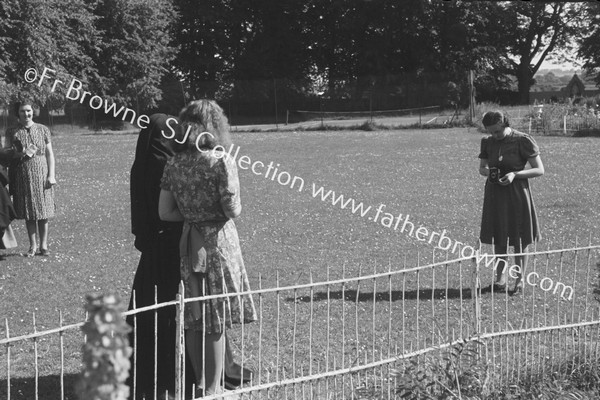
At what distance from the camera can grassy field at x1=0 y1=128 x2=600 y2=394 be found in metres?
8.66

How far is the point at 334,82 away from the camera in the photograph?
50906mm

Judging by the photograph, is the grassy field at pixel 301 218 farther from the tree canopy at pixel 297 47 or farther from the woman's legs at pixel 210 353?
the tree canopy at pixel 297 47

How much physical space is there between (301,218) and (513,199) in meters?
5.33

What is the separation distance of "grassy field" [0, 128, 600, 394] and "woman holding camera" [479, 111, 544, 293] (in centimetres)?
107

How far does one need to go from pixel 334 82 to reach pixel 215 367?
1830 inches

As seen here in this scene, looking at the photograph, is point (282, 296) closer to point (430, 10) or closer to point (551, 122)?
point (551, 122)

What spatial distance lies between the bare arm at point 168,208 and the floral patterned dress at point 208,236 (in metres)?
0.04

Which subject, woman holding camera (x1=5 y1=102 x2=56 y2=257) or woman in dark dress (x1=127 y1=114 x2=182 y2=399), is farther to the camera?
woman holding camera (x1=5 y1=102 x2=56 y2=257)

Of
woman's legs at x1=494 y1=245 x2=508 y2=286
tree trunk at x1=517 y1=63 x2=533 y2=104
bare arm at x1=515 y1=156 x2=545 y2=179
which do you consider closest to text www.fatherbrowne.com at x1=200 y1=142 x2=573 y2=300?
woman's legs at x1=494 y1=245 x2=508 y2=286

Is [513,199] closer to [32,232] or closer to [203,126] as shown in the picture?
[203,126]

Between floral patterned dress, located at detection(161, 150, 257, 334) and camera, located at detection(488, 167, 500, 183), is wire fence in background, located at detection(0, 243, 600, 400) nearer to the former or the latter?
floral patterned dress, located at detection(161, 150, 257, 334)

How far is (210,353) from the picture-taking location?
16.8 ft

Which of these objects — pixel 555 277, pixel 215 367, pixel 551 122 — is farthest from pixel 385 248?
pixel 551 122

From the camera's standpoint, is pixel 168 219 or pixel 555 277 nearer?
pixel 168 219
